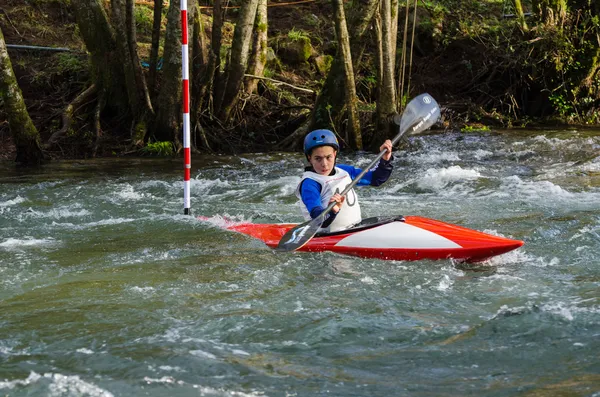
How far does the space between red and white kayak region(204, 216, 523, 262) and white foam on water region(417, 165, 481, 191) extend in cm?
265

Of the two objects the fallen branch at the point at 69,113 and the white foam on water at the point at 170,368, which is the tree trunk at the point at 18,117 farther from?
the white foam on water at the point at 170,368

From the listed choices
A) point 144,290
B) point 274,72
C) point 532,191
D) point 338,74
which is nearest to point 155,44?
point 338,74

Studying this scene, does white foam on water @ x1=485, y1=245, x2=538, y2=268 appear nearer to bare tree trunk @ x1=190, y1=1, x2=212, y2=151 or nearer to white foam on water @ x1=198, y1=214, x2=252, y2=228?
white foam on water @ x1=198, y1=214, x2=252, y2=228

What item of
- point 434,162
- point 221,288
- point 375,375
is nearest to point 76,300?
point 221,288

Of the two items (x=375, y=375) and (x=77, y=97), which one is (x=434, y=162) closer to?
(x=77, y=97)

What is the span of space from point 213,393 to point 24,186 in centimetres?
A: 540

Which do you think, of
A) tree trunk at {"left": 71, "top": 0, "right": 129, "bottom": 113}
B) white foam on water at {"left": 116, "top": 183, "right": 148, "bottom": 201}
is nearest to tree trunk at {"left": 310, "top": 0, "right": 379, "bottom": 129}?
tree trunk at {"left": 71, "top": 0, "right": 129, "bottom": 113}

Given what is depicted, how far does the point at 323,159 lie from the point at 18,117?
4747 millimetres

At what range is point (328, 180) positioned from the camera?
16.9 feet

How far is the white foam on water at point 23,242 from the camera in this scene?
17.0 feet

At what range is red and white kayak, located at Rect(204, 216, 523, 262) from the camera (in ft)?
15.1

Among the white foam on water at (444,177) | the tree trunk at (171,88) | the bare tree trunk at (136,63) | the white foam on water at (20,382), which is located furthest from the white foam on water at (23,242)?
the bare tree trunk at (136,63)

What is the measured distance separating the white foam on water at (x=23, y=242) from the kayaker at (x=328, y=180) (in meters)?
1.80

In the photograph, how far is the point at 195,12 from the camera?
9695 millimetres
